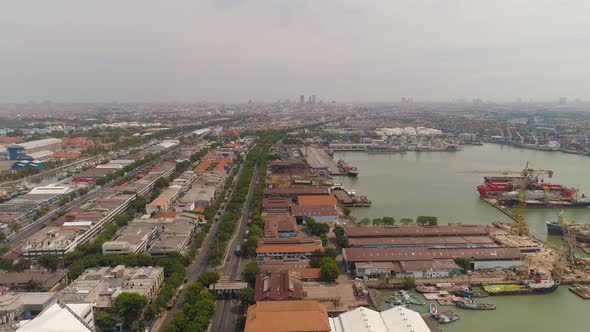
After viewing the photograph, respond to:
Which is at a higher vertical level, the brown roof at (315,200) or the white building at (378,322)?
the brown roof at (315,200)

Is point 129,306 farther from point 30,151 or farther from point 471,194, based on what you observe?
point 30,151

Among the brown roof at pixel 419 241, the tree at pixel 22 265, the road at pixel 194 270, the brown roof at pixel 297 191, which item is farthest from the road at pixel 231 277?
the tree at pixel 22 265

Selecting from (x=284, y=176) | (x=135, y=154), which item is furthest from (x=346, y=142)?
(x=135, y=154)

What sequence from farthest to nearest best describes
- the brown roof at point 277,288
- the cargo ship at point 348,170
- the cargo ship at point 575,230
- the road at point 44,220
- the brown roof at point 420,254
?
1. the cargo ship at point 348,170
2. the road at point 44,220
3. the cargo ship at point 575,230
4. the brown roof at point 420,254
5. the brown roof at point 277,288

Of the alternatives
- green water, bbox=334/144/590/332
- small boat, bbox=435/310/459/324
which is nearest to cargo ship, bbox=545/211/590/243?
green water, bbox=334/144/590/332

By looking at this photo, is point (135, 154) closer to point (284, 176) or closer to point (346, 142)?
point (284, 176)

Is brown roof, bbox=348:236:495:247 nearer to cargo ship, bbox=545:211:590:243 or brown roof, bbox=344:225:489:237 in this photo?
brown roof, bbox=344:225:489:237

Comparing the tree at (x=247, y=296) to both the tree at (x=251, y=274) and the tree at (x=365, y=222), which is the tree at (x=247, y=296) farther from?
the tree at (x=365, y=222)
